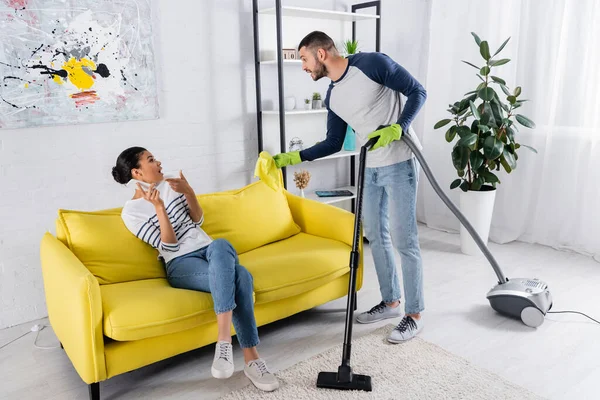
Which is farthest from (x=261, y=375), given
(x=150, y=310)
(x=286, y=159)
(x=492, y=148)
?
(x=492, y=148)

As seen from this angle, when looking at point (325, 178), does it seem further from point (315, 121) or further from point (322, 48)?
point (322, 48)

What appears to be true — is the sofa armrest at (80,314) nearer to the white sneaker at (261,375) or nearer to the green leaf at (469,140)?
the white sneaker at (261,375)

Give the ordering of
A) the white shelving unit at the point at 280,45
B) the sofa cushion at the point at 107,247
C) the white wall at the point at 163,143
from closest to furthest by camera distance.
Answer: the sofa cushion at the point at 107,247 → the white wall at the point at 163,143 → the white shelving unit at the point at 280,45

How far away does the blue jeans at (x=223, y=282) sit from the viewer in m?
2.06

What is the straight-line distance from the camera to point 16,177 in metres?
2.69

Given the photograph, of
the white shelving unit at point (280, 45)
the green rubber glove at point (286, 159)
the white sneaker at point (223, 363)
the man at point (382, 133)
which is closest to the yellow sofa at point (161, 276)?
the white sneaker at point (223, 363)

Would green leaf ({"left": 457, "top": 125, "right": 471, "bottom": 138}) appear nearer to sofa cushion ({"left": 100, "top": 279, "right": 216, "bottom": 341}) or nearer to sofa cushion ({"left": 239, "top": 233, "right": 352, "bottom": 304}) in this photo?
sofa cushion ({"left": 239, "top": 233, "right": 352, "bottom": 304})

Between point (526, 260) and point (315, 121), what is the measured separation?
1.80 metres

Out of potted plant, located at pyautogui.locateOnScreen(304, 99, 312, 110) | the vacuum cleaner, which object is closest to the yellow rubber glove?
the vacuum cleaner

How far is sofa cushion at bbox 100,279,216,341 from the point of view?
75.4 inches

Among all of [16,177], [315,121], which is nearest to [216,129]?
[315,121]

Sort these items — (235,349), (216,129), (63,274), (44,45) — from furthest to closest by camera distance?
(216,129)
(44,45)
(235,349)
(63,274)

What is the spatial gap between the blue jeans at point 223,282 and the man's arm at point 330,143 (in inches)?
25.2

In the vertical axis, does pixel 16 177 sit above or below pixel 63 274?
above
